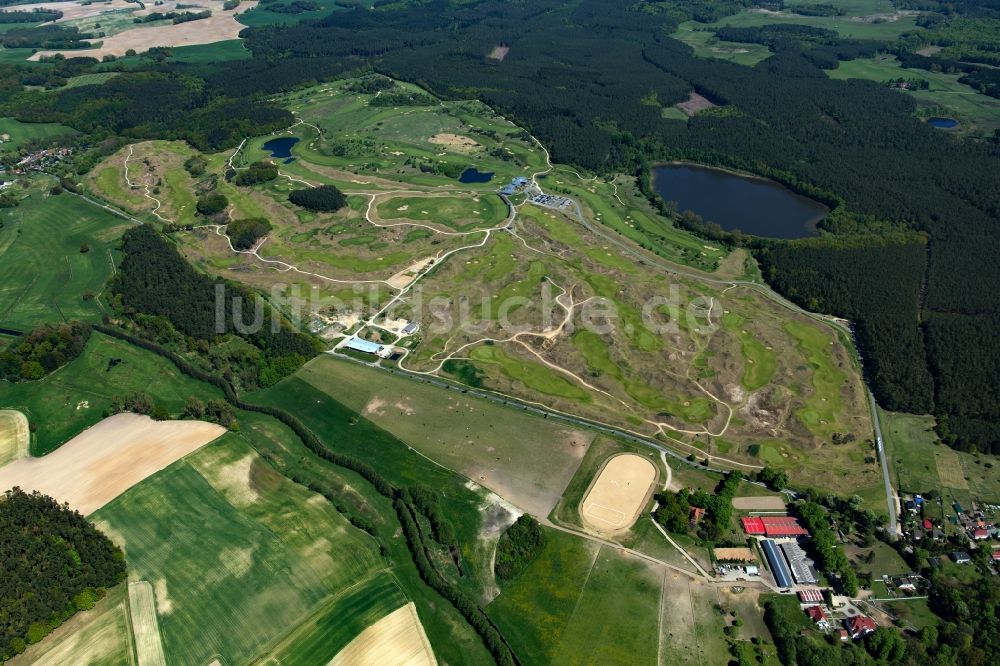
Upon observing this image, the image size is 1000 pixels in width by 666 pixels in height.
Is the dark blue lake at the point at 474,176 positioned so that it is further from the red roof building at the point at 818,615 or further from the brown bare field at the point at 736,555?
the red roof building at the point at 818,615

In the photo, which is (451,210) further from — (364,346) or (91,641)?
(91,641)

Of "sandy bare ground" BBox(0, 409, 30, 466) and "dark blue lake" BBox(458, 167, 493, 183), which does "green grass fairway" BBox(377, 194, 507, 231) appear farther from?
"sandy bare ground" BBox(0, 409, 30, 466)

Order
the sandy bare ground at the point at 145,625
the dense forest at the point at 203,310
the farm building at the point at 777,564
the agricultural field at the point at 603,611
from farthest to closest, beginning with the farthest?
the dense forest at the point at 203,310, the farm building at the point at 777,564, the agricultural field at the point at 603,611, the sandy bare ground at the point at 145,625

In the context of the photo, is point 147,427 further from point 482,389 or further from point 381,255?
point 381,255

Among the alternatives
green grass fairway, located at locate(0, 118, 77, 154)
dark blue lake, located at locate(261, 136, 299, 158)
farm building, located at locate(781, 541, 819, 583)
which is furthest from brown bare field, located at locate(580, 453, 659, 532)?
green grass fairway, located at locate(0, 118, 77, 154)

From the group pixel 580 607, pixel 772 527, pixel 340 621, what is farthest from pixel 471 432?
pixel 772 527

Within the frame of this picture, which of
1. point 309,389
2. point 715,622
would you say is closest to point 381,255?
point 309,389

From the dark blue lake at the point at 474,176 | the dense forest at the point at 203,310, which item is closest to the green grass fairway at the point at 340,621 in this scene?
the dense forest at the point at 203,310
